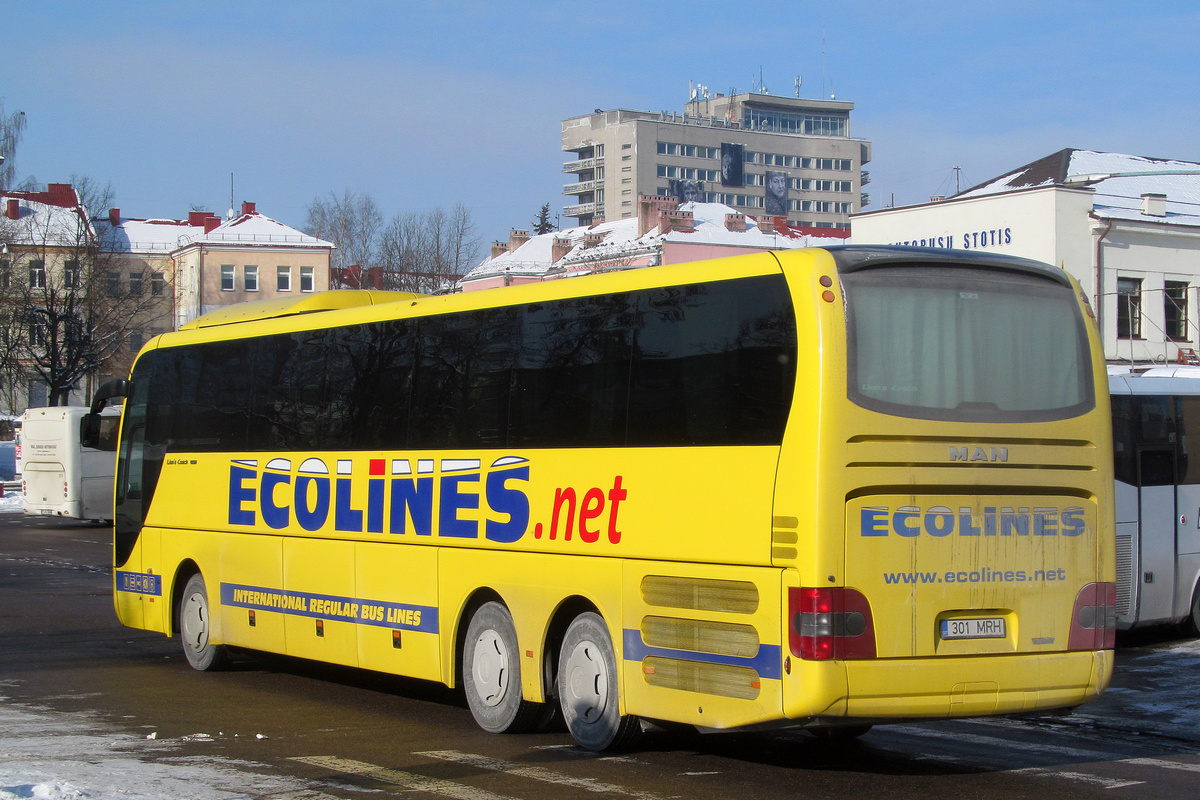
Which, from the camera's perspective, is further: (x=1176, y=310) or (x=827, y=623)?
(x=1176, y=310)

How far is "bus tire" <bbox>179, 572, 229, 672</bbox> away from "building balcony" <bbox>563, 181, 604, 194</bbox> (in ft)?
549

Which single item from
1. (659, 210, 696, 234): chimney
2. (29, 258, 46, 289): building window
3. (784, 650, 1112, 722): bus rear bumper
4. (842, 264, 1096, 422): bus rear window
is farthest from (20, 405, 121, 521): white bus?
(659, 210, 696, 234): chimney

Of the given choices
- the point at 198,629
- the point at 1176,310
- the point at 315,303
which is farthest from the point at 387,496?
the point at 1176,310

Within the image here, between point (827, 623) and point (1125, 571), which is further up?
point (827, 623)

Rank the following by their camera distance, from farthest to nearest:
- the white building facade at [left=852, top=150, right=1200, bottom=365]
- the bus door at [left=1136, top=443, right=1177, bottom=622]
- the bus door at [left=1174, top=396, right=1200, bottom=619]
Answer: the white building facade at [left=852, top=150, right=1200, bottom=365], the bus door at [left=1174, top=396, right=1200, bottom=619], the bus door at [left=1136, top=443, right=1177, bottom=622]

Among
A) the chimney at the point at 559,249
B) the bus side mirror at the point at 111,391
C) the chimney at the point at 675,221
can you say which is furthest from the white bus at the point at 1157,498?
the chimney at the point at 559,249

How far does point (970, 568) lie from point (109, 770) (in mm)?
5261

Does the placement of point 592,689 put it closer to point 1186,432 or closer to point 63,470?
point 1186,432

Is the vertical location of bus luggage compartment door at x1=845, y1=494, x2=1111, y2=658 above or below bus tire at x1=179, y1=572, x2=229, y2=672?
above

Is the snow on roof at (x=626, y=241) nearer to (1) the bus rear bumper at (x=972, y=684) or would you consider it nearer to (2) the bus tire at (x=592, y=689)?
(2) the bus tire at (x=592, y=689)

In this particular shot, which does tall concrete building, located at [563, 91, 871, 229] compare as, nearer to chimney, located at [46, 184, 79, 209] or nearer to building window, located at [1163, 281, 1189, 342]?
chimney, located at [46, 184, 79, 209]

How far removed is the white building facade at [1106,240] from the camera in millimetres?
39438

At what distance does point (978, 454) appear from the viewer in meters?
8.40

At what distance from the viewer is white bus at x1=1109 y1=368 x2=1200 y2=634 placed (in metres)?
15.8
